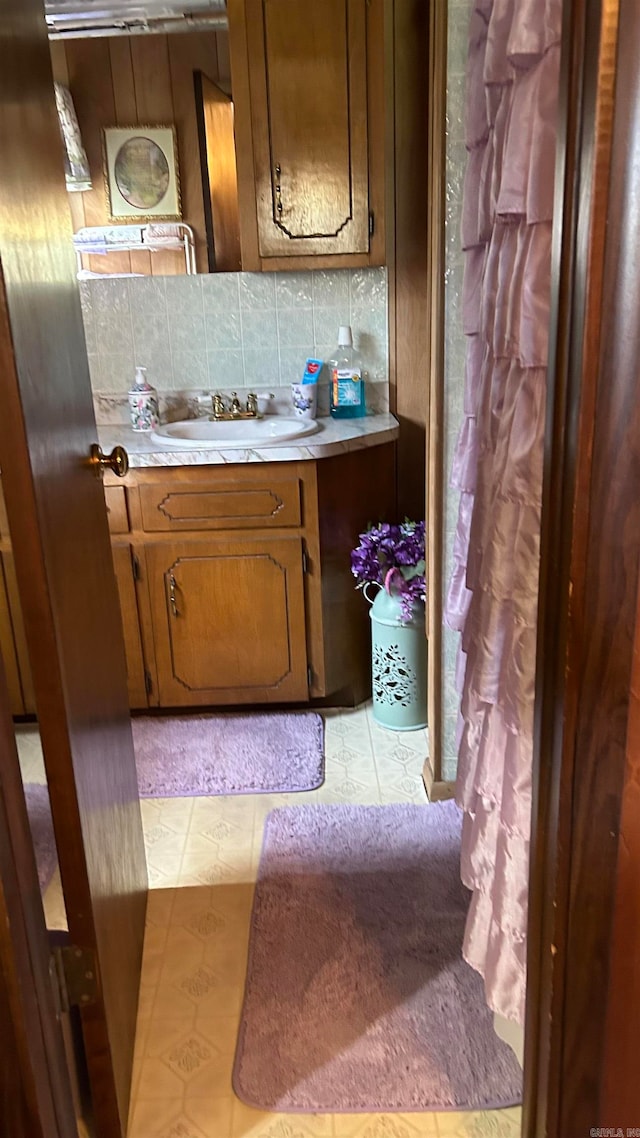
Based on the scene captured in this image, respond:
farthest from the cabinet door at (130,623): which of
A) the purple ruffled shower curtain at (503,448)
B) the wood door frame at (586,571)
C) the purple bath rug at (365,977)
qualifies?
the wood door frame at (586,571)

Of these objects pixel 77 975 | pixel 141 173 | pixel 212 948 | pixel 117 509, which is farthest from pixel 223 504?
pixel 77 975

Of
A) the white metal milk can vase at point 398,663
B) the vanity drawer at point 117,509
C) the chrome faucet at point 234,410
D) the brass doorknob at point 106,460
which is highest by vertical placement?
the brass doorknob at point 106,460

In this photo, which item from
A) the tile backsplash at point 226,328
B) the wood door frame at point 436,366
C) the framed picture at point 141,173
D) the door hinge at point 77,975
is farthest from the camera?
the tile backsplash at point 226,328

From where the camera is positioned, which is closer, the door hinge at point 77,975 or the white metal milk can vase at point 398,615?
the door hinge at point 77,975

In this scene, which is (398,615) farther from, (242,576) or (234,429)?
(234,429)

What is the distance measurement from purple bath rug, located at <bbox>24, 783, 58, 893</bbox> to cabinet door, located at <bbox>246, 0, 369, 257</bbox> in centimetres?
180

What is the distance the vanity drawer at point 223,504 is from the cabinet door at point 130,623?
4.7 inches

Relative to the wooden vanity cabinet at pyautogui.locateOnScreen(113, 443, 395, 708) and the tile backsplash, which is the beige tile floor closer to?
the wooden vanity cabinet at pyautogui.locateOnScreen(113, 443, 395, 708)

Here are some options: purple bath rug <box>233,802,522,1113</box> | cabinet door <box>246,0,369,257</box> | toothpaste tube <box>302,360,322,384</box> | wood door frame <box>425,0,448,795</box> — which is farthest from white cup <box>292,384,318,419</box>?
purple bath rug <box>233,802,522,1113</box>

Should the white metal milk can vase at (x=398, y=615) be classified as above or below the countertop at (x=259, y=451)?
below

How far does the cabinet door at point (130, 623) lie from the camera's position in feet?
8.19

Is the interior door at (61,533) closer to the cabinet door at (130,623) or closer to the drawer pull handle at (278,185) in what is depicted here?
the cabinet door at (130,623)

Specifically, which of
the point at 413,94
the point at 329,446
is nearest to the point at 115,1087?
the point at 329,446

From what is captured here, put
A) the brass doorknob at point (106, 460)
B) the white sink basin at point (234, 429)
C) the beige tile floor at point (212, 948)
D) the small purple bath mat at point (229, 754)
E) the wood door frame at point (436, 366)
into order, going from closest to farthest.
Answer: the beige tile floor at point (212, 948), the brass doorknob at point (106, 460), the wood door frame at point (436, 366), the small purple bath mat at point (229, 754), the white sink basin at point (234, 429)
